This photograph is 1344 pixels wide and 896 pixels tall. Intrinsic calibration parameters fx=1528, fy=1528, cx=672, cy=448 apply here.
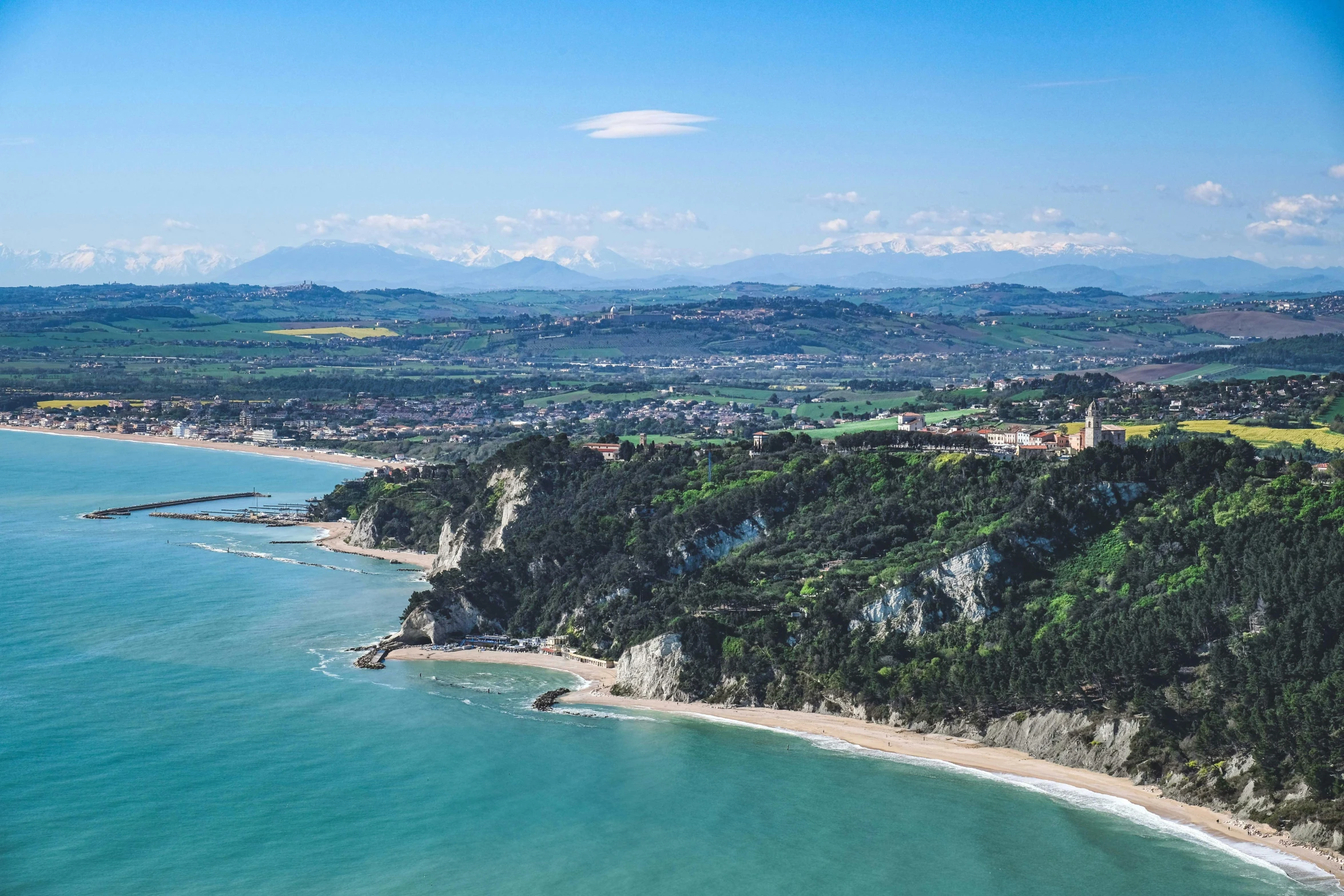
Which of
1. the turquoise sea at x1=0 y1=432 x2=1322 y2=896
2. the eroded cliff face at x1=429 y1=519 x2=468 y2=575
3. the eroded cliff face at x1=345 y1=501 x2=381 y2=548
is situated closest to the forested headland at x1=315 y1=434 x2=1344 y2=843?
the eroded cliff face at x1=429 y1=519 x2=468 y2=575

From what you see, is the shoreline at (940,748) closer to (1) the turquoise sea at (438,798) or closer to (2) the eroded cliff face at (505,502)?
(1) the turquoise sea at (438,798)

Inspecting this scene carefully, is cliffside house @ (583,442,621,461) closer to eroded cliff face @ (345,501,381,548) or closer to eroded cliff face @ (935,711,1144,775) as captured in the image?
eroded cliff face @ (345,501,381,548)

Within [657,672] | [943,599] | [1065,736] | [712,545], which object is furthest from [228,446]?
[1065,736]

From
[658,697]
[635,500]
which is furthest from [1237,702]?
[635,500]

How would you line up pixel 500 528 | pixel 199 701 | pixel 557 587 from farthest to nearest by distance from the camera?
pixel 500 528 → pixel 557 587 → pixel 199 701

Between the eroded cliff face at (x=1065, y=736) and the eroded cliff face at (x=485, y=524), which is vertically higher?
the eroded cliff face at (x=485, y=524)

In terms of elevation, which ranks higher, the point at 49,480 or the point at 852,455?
the point at 852,455

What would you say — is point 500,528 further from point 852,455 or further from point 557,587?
point 852,455

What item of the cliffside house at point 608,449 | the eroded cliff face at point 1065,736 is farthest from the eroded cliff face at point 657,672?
the cliffside house at point 608,449
